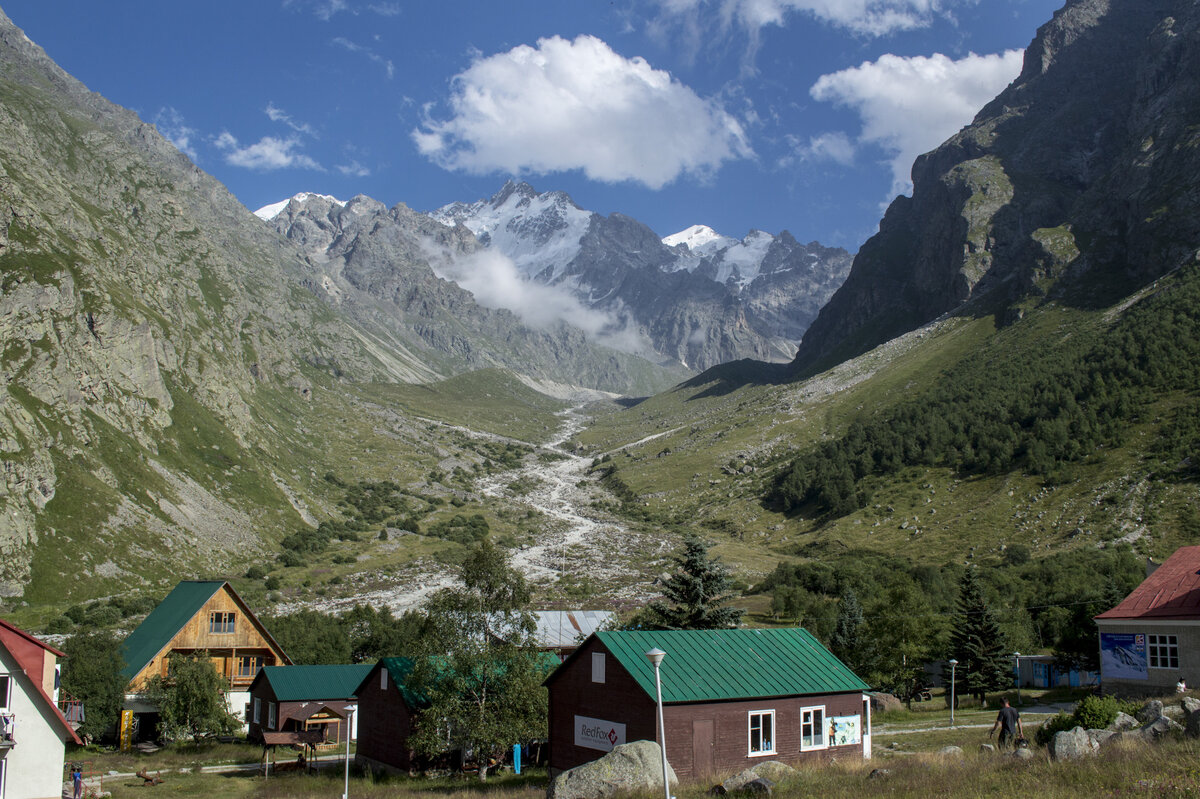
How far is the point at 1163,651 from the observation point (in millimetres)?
40500

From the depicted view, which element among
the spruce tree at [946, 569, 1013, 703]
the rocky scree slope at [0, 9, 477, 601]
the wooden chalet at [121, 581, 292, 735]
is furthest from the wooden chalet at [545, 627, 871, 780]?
the rocky scree slope at [0, 9, 477, 601]

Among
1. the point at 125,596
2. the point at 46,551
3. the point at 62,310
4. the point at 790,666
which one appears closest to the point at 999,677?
the point at 790,666

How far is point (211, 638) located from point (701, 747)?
42.7 meters

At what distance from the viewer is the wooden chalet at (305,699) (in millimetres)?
50375

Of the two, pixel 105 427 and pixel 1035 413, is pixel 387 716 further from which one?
pixel 1035 413

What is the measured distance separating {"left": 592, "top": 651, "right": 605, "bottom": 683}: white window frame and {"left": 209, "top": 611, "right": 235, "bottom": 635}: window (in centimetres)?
3753

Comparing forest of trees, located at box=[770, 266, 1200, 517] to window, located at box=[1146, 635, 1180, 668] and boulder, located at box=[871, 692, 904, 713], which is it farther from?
window, located at box=[1146, 635, 1180, 668]

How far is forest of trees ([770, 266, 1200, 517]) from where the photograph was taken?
13150cm

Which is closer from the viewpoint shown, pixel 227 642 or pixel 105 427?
pixel 227 642

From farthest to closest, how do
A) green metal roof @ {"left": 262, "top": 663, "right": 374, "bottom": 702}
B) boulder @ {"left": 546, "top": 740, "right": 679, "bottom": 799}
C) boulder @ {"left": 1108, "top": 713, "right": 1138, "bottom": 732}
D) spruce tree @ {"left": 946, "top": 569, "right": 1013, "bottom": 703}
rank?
spruce tree @ {"left": 946, "top": 569, "right": 1013, "bottom": 703} < green metal roof @ {"left": 262, "top": 663, "right": 374, "bottom": 702} < boulder @ {"left": 546, "top": 740, "right": 679, "bottom": 799} < boulder @ {"left": 1108, "top": 713, "right": 1138, "bottom": 732}

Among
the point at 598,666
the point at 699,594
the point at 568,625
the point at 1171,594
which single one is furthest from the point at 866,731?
the point at 568,625

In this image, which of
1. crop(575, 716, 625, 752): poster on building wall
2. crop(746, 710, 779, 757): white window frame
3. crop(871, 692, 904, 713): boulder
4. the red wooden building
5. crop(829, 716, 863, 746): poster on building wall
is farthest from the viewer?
crop(871, 692, 904, 713): boulder

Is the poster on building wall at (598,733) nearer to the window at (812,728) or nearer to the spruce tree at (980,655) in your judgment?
the window at (812,728)

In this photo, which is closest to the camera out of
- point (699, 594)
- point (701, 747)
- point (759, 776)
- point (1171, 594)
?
point (759, 776)
